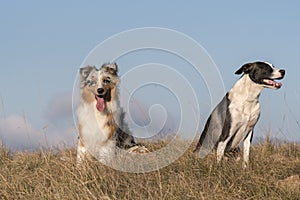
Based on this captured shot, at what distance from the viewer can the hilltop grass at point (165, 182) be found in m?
5.17

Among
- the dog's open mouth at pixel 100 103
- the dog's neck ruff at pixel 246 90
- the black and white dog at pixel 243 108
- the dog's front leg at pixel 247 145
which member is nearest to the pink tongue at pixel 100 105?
the dog's open mouth at pixel 100 103

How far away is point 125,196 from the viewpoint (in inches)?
201

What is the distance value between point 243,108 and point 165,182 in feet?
8.90

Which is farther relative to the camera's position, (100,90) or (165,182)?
(100,90)

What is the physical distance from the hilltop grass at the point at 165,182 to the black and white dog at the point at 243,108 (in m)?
1.00

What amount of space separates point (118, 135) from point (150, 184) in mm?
2355

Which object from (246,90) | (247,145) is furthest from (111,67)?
(247,145)

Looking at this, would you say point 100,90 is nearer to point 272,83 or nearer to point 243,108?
point 243,108

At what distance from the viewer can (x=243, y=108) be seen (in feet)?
Result: 25.7

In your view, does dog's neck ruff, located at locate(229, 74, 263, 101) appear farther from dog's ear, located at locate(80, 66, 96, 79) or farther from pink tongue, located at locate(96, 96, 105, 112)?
dog's ear, located at locate(80, 66, 96, 79)

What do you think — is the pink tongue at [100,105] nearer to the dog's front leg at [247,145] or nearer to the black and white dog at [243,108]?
the black and white dog at [243,108]

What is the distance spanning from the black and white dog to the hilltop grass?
1003mm

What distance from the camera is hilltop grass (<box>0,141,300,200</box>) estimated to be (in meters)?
5.17

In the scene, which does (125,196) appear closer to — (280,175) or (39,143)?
(280,175)
